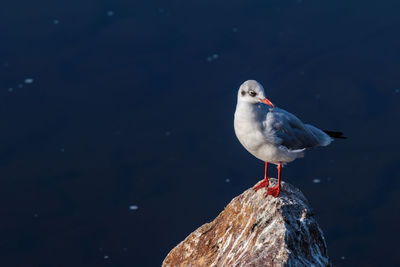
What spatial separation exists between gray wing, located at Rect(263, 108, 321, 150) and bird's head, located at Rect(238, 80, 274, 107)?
14.3 inches

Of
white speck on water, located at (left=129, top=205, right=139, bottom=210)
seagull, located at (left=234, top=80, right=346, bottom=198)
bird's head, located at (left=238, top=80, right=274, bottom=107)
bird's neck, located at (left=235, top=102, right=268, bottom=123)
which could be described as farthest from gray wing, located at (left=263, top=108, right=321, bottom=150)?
white speck on water, located at (left=129, top=205, right=139, bottom=210)

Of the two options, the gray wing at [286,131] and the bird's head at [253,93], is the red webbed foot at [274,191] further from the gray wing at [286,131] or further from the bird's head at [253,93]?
the bird's head at [253,93]

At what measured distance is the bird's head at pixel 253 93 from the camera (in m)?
5.65

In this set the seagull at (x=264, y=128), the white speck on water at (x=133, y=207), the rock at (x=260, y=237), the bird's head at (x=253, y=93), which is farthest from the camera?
the white speck on water at (x=133, y=207)

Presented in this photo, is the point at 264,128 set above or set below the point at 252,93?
below

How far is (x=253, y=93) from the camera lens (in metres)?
5.70

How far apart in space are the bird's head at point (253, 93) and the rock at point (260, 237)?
3.15ft

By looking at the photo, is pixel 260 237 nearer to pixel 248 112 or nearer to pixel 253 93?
pixel 248 112

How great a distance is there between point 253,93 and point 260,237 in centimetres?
138

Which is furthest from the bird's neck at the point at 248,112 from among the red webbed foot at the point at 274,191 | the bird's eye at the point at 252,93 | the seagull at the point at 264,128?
the red webbed foot at the point at 274,191

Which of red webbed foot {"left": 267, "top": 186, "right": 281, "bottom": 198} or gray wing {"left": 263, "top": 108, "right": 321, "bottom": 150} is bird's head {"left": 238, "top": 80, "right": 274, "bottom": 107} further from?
red webbed foot {"left": 267, "top": 186, "right": 281, "bottom": 198}

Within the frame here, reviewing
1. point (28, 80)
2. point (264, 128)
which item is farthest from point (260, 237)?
point (28, 80)

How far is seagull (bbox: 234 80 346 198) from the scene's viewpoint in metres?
5.77

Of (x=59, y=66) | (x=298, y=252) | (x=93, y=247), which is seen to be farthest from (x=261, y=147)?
(x=59, y=66)
